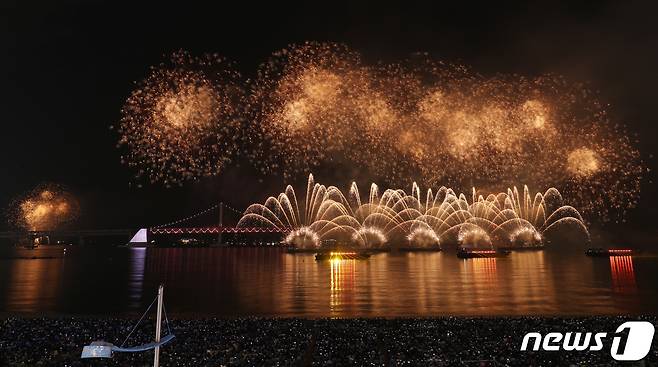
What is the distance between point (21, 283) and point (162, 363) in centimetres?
3908

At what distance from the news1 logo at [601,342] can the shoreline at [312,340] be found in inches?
11.8

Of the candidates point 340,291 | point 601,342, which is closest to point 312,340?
point 601,342

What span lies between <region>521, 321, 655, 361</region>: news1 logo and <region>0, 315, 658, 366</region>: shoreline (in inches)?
11.8

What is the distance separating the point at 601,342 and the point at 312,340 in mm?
10099

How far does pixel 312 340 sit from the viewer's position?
58.0 ft

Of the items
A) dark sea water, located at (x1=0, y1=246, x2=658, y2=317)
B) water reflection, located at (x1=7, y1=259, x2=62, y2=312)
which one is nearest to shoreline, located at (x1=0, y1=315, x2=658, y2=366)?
dark sea water, located at (x1=0, y1=246, x2=658, y2=317)

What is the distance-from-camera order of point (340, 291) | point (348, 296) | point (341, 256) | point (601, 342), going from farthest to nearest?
1. point (341, 256)
2. point (340, 291)
3. point (348, 296)
4. point (601, 342)

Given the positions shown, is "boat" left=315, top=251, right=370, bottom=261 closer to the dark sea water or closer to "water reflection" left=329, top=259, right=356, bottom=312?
the dark sea water

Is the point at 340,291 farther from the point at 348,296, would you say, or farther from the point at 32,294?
the point at 32,294

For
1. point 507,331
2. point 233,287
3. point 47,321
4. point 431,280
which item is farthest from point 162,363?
point 431,280

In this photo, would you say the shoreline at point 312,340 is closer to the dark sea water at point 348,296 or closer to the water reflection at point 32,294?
the dark sea water at point 348,296

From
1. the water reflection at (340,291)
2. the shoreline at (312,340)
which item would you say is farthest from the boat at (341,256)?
the shoreline at (312,340)

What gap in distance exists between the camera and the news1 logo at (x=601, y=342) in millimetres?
15161

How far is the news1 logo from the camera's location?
15161 millimetres
